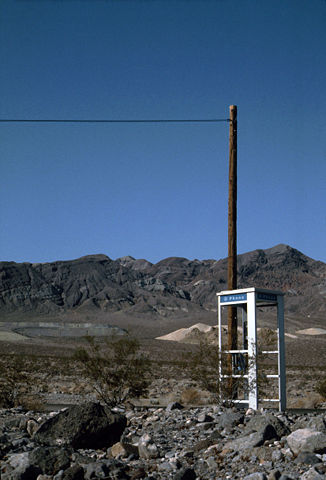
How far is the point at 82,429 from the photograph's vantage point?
454 inches

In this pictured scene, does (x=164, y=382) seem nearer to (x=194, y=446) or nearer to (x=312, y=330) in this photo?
(x=194, y=446)

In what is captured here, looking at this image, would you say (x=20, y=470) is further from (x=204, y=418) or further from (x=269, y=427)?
(x=204, y=418)

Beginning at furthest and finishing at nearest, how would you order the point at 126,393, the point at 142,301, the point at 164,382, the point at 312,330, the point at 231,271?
the point at 142,301 < the point at 312,330 < the point at 164,382 < the point at 126,393 < the point at 231,271

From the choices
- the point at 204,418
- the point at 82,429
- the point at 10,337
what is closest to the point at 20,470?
the point at 82,429

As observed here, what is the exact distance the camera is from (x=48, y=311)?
157 metres

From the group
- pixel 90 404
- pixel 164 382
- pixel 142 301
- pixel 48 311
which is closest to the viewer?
pixel 90 404

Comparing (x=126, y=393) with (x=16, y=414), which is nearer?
(x=16, y=414)

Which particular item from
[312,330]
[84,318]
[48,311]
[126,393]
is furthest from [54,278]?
[126,393]

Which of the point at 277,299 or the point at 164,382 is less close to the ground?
the point at 277,299

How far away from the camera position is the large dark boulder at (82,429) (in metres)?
11.4

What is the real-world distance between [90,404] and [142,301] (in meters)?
157

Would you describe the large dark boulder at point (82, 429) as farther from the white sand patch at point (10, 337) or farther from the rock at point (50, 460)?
the white sand patch at point (10, 337)

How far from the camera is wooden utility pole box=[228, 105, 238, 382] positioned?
1636 centimetres

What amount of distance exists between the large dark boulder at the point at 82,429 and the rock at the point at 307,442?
12.6ft
